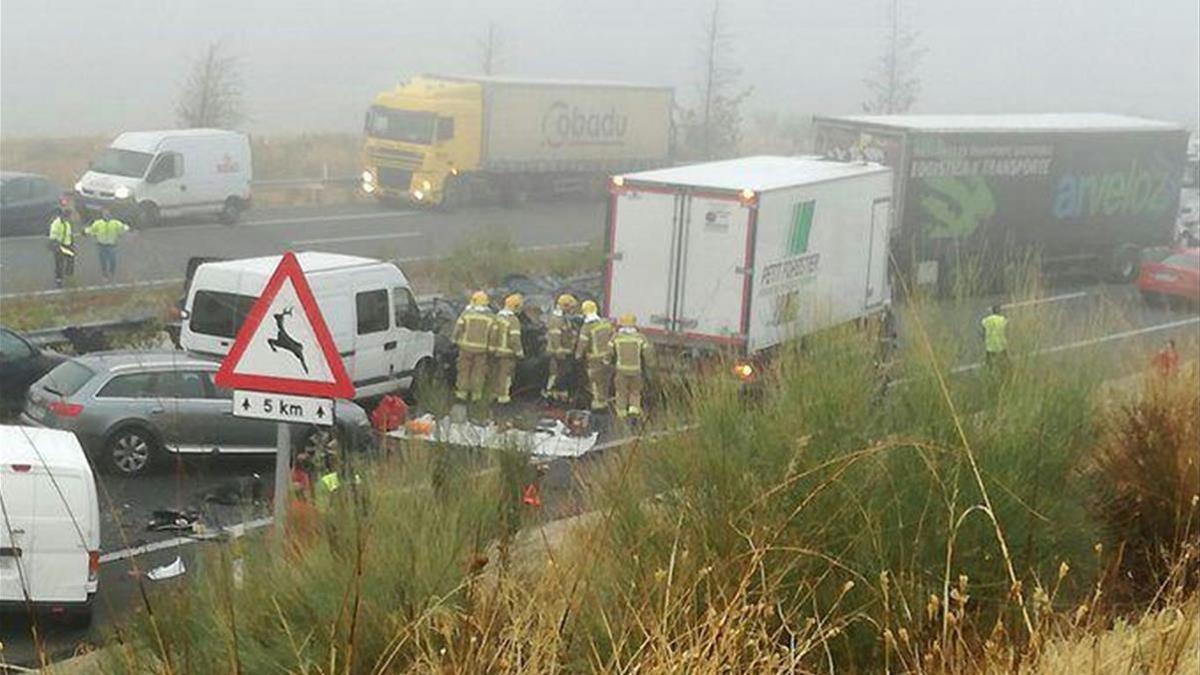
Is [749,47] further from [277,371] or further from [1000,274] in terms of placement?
[277,371]

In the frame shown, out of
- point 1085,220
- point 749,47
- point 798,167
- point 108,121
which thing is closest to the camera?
point 798,167

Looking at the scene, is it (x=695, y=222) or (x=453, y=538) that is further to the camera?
(x=695, y=222)

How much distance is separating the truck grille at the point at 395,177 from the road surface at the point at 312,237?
557 millimetres

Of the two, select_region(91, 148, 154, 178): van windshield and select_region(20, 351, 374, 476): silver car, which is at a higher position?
select_region(91, 148, 154, 178): van windshield

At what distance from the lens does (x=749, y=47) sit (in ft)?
332

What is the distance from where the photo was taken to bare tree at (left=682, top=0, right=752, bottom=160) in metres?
→ 48.0

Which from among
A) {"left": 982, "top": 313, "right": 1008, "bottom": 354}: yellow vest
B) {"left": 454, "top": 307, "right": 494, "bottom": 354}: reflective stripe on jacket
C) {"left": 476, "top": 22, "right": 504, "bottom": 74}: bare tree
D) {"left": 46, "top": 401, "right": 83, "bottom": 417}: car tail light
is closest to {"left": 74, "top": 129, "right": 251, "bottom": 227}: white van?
{"left": 454, "top": 307, "right": 494, "bottom": 354}: reflective stripe on jacket

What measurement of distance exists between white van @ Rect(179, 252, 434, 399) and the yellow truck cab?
19.3m

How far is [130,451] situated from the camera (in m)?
15.1

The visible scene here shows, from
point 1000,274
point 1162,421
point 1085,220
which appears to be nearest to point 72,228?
point 1000,274

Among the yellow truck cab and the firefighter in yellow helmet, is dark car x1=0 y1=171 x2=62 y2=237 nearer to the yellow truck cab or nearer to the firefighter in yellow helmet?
the yellow truck cab

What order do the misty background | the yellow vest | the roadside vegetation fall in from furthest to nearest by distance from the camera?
the misty background, the yellow vest, the roadside vegetation

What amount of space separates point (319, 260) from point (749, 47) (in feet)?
278

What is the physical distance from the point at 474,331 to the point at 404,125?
20.3m
